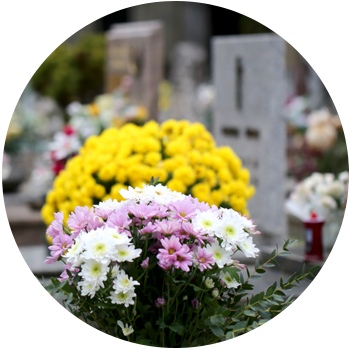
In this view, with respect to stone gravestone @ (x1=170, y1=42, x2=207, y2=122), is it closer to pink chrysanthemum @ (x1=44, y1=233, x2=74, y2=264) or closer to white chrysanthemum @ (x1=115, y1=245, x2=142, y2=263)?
pink chrysanthemum @ (x1=44, y1=233, x2=74, y2=264)

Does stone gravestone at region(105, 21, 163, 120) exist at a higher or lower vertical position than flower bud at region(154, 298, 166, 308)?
higher

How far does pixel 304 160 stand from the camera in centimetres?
714

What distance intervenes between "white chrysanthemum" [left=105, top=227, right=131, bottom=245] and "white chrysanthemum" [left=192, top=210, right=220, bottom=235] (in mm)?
194

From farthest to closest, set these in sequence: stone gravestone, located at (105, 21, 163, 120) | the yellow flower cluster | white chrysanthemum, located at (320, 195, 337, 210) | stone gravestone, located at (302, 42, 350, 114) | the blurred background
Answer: stone gravestone, located at (302, 42, 350, 114), stone gravestone, located at (105, 21, 163, 120), the blurred background, white chrysanthemum, located at (320, 195, 337, 210), the yellow flower cluster

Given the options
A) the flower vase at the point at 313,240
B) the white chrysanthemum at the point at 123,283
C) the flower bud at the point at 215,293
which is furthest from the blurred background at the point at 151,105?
the white chrysanthemum at the point at 123,283

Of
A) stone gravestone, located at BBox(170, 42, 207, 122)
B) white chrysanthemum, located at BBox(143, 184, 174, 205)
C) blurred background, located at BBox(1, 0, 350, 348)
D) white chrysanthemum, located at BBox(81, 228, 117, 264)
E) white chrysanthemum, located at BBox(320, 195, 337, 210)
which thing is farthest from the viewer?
stone gravestone, located at BBox(170, 42, 207, 122)

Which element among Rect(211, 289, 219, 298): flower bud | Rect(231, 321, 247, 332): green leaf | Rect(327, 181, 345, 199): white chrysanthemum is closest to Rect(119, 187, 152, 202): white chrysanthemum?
Rect(211, 289, 219, 298): flower bud

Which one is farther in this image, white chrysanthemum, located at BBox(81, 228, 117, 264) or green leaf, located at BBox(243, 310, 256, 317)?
green leaf, located at BBox(243, 310, 256, 317)

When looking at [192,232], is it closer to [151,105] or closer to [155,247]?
[155,247]

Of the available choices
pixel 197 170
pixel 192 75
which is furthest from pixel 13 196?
pixel 192 75

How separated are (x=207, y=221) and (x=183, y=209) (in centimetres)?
8

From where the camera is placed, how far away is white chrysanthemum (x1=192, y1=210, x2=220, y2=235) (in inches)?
64.2

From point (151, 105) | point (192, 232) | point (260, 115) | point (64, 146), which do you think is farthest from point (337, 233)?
point (151, 105)

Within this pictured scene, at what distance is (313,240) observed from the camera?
3275mm
